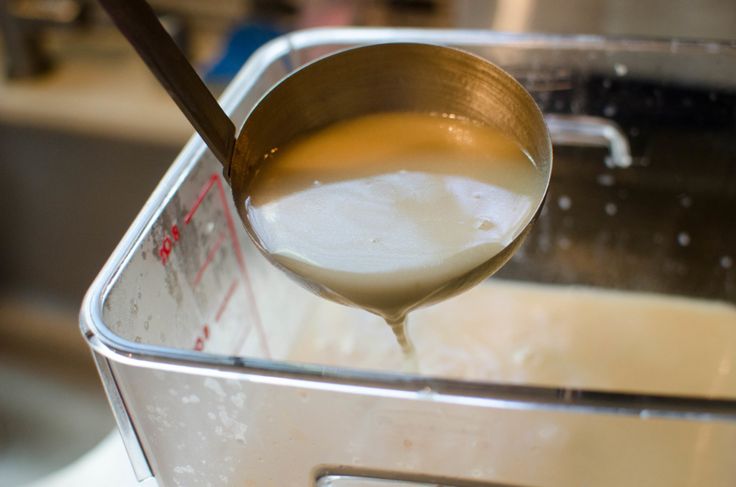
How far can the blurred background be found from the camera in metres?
0.92

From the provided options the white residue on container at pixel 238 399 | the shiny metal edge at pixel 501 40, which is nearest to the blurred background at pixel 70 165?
the shiny metal edge at pixel 501 40

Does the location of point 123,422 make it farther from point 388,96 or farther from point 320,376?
point 388,96

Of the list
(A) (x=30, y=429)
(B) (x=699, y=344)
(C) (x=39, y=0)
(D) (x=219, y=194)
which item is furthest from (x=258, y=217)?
(C) (x=39, y=0)

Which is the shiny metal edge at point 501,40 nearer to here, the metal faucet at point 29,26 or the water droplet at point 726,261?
the water droplet at point 726,261

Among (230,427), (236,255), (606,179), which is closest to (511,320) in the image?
(606,179)

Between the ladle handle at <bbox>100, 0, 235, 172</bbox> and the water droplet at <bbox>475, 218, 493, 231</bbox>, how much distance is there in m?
0.15

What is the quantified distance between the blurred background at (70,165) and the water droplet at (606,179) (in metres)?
0.35

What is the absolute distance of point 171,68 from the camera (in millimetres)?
431

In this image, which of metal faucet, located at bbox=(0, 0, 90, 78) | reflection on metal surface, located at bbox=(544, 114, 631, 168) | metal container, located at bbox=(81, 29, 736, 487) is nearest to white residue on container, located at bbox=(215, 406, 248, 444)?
metal container, located at bbox=(81, 29, 736, 487)

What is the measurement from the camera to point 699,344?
0.72 metres

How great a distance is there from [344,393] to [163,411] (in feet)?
0.34

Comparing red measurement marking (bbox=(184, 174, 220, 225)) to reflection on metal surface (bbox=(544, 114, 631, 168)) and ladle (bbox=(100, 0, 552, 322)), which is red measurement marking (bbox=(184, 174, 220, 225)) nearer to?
ladle (bbox=(100, 0, 552, 322))

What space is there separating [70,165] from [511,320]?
1.84 ft

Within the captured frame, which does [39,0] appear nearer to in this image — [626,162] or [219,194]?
[219,194]
